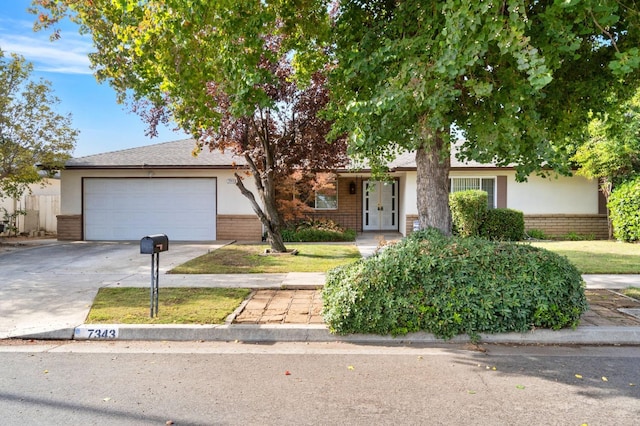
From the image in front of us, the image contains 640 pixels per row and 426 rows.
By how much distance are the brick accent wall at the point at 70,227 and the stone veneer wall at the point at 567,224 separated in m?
13.2

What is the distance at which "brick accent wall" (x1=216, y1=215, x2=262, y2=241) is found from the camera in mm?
17266

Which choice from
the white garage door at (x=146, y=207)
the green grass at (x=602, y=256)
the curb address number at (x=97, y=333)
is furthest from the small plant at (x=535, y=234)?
the curb address number at (x=97, y=333)

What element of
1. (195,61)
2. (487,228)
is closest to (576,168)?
(487,228)

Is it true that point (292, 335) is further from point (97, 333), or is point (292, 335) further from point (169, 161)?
point (169, 161)

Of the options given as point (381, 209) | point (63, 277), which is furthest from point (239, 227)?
point (63, 277)

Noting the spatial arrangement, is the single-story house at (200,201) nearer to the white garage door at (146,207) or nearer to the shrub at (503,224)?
the white garage door at (146,207)

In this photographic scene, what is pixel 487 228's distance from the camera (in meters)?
15.9

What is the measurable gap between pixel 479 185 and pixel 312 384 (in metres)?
15.2

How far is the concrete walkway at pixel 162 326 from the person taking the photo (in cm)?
550

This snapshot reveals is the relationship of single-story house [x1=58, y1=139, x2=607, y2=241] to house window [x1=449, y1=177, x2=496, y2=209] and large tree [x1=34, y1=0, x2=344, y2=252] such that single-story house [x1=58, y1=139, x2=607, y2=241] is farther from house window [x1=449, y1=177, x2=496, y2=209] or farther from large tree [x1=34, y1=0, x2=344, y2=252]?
large tree [x1=34, y1=0, x2=344, y2=252]

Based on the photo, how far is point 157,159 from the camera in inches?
694

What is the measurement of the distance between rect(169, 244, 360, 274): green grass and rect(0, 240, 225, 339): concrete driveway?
61 cm

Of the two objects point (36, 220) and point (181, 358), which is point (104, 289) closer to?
point (181, 358)

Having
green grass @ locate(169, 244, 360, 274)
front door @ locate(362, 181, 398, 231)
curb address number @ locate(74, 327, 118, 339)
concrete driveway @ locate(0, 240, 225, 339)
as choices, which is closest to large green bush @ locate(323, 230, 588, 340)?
curb address number @ locate(74, 327, 118, 339)
